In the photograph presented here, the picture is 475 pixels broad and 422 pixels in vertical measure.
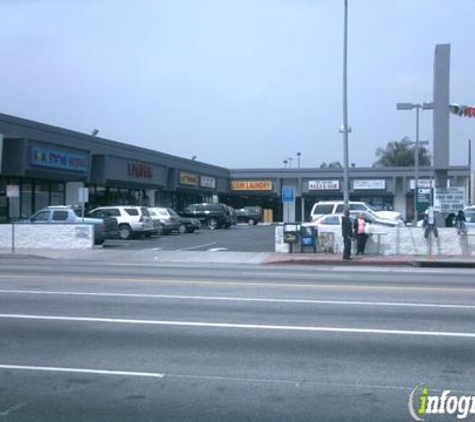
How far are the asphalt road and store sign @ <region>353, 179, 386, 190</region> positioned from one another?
4678 cm

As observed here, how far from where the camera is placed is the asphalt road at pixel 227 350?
654 centimetres

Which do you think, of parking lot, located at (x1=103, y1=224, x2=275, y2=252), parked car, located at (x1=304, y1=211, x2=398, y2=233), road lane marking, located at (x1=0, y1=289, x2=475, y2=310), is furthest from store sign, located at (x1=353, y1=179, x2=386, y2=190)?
road lane marking, located at (x1=0, y1=289, x2=475, y2=310)

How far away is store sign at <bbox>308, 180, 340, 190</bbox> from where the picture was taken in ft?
207

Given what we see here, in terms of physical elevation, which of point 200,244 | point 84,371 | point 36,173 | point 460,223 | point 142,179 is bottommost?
point 84,371

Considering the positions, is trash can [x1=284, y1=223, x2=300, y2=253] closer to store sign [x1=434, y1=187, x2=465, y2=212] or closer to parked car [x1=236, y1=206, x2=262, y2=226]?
store sign [x1=434, y1=187, x2=465, y2=212]

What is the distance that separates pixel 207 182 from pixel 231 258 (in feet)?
111

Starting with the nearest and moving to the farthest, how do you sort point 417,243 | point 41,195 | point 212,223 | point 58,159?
1. point 417,243
2. point 58,159
3. point 41,195
4. point 212,223

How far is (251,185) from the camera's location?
65812 millimetres

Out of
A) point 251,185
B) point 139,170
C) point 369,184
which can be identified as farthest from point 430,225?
point 251,185

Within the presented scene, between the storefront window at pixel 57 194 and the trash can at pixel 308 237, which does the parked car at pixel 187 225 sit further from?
the trash can at pixel 308 237

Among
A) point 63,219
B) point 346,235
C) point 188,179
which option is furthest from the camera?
point 188,179

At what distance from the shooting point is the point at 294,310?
1215cm

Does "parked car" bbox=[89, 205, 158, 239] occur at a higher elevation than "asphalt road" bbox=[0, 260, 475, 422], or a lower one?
higher

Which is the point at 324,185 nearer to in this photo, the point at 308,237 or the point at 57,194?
the point at 57,194
